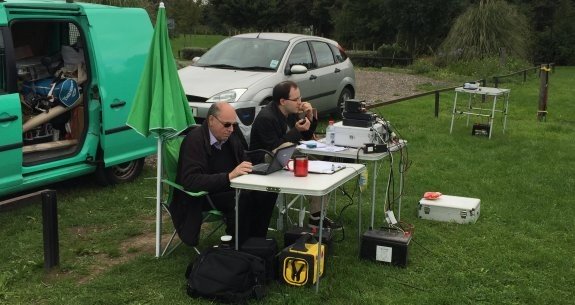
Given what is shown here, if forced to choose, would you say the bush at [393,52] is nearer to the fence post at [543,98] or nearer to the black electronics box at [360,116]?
the fence post at [543,98]

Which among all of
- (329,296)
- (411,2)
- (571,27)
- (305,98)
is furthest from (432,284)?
(571,27)

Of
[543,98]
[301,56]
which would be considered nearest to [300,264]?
[301,56]

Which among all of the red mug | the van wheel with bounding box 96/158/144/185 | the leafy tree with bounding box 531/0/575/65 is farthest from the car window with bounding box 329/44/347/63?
→ the leafy tree with bounding box 531/0/575/65

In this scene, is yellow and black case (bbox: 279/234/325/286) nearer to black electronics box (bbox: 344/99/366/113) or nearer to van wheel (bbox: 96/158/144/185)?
black electronics box (bbox: 344/99/366/113)

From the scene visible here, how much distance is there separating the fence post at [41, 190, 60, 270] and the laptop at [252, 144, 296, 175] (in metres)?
1.43

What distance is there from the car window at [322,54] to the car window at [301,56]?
272 mm

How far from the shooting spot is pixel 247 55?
30.1 ft

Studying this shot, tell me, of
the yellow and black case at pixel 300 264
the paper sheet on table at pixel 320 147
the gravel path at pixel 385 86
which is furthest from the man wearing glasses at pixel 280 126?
the gravel path at pixel 385 86

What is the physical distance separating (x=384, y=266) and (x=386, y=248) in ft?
0.45

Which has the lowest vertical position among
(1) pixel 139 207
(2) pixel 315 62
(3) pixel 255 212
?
(1) pixel 139 207

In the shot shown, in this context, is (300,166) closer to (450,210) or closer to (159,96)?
(159,96)

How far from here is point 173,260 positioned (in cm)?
454

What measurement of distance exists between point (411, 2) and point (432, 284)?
38.0 metres

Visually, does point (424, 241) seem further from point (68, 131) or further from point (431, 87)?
point (431, 87)
